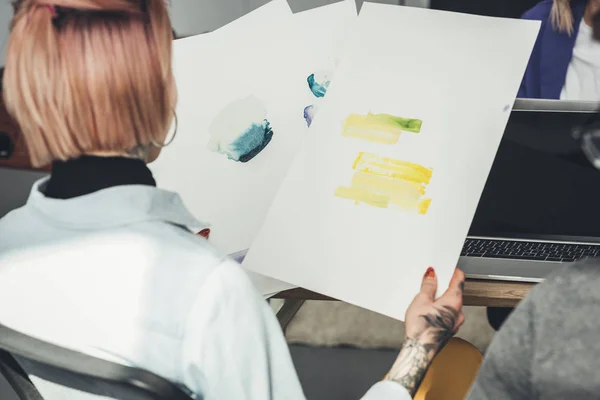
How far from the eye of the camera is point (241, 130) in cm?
110

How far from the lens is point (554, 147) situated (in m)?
0.92

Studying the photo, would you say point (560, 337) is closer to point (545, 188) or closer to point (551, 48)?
point (545, 188)

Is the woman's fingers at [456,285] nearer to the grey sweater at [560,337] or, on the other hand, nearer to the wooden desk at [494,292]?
the wooden desk at [494,292]

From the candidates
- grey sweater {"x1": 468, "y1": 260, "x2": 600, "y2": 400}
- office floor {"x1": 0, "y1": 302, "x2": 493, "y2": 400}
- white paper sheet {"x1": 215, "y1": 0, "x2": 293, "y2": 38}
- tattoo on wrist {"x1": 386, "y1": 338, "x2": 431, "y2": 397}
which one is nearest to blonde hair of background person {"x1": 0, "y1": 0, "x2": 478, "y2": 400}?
tattoo on wrist {"x1": 386, "y1": 338, "x2": 431, "y2": 397}

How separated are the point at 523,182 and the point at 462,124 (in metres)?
0.13

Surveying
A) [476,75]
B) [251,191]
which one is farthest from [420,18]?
[251,191]

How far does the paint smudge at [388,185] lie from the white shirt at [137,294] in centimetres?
31

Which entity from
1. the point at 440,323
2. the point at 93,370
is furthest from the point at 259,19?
the point at 93,370

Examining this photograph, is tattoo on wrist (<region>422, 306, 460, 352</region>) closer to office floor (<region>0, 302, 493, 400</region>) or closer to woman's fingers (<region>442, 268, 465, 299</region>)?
woman's fingers (<region>442, 268, 465, 299</region>)

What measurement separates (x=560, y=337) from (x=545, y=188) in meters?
0.42

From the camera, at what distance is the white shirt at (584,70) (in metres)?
1.40

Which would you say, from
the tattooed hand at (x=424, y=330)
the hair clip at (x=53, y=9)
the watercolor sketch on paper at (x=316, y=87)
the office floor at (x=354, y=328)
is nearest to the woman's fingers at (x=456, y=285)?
the tattooed hand at (x=424, y=330)

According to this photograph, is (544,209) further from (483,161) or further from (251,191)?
Answer: (251,191)

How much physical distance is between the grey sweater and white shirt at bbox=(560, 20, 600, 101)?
3.32 ft
